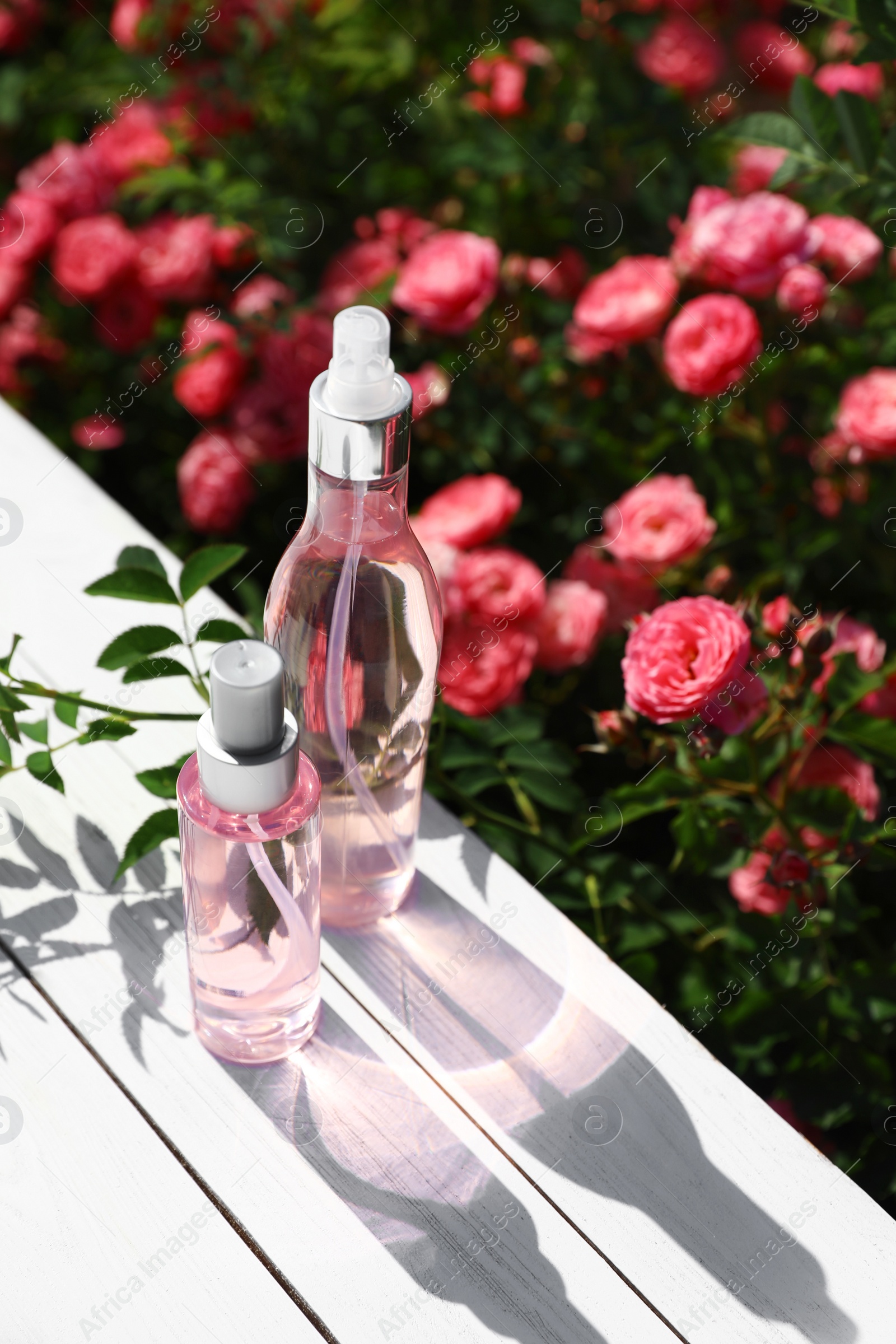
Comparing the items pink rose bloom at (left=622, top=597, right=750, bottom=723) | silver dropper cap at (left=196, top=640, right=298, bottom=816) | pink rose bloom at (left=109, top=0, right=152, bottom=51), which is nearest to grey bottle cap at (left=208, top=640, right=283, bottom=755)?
silver dropper cap at (left=196, top=640, right=298, bottom=816)

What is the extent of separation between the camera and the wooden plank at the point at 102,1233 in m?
0.67

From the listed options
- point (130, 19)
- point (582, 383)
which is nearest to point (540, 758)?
point (582, 383)

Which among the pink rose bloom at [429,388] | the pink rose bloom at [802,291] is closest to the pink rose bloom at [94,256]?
the pink rose bloom at [429,388]

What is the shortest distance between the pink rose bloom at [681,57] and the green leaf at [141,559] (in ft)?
4.39

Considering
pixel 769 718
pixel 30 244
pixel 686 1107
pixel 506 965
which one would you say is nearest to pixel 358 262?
pixel 30 244

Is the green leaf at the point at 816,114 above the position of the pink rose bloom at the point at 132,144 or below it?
below

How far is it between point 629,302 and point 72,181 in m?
0.80

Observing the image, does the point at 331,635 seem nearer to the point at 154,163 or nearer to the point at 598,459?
the point at 598,459

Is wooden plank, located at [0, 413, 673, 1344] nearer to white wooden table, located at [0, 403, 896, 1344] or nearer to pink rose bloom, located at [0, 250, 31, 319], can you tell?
white wooden table, located at [0, 403, 896, 1344]

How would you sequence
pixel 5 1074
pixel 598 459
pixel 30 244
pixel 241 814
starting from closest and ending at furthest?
1. pixel 241 814
2. pixel 5 1074
3. pixel 598 459
4. pixel 30 244

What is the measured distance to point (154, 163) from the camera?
154 cm

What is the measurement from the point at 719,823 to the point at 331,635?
410mm

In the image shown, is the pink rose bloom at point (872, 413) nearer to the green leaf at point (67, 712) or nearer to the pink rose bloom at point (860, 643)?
the pink rose bloom at point (860, 643)

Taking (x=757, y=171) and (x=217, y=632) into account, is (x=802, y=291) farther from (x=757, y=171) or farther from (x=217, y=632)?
(x=217, y=632)
